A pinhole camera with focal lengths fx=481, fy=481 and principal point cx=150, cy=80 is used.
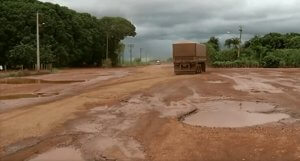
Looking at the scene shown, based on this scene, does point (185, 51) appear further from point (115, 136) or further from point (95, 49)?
point (95, 49)

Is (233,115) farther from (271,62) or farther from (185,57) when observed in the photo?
(271,62)

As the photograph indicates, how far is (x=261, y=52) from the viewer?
81.8m

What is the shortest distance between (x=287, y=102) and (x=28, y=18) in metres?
51.0

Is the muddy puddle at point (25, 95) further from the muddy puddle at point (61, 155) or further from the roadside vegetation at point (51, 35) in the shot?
the roadside vegetation at point (51, 35)

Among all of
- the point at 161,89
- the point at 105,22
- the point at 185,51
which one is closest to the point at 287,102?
the point at 161,89

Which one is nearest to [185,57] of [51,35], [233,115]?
[233,115]

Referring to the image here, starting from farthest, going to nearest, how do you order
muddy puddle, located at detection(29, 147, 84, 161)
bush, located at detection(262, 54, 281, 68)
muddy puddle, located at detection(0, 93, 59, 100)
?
1. bush, located at detection(262, 54, 281, 68)
2. muddy puddle, located at detection(0, 93, 59, 100)
3. muddy puddle, located at detection(29, 147, 84, 161)

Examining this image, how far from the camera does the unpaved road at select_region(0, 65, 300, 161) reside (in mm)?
9797

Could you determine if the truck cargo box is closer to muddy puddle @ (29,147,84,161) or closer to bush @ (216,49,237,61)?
muddy puddle @ (29,147,84,161)

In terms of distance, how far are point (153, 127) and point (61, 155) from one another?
3.31 metres

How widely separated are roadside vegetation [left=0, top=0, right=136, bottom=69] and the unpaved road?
40.4 metres

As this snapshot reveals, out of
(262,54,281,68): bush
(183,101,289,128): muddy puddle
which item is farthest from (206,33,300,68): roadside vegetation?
(183,101,289,128): muddy puddle

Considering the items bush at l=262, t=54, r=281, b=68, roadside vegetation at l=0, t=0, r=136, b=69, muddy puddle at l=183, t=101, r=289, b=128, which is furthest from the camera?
bush at l=262, t=54, r=281, b=68

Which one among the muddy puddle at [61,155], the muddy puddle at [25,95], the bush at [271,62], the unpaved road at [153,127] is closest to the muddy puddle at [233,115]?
the unpaved road at [153,127]
